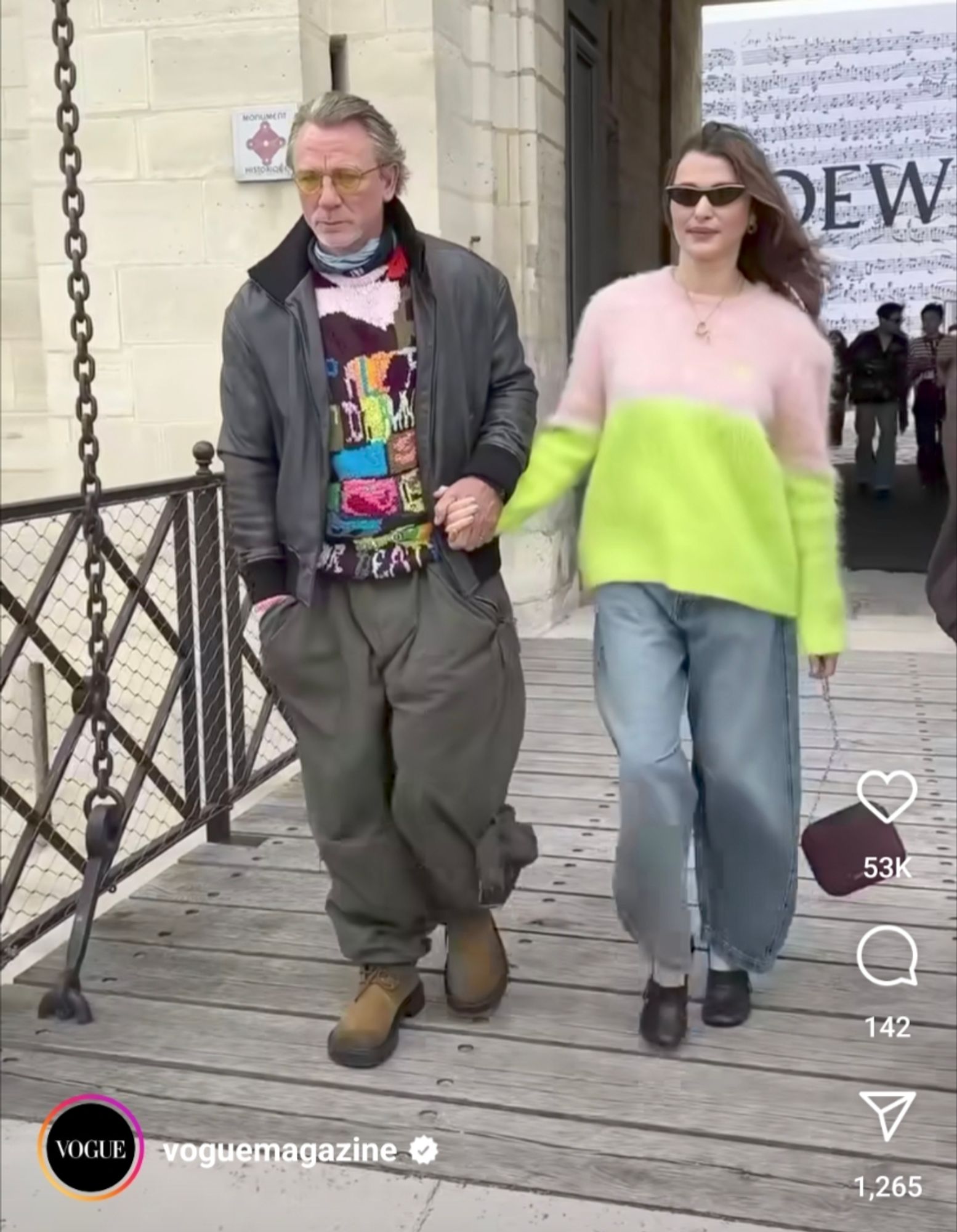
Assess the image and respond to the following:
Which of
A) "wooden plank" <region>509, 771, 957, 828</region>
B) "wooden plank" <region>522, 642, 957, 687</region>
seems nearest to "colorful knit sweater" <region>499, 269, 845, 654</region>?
"wooden plank" <region>509, 771, 957, 828</region>

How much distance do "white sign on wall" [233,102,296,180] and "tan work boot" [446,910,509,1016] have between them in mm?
2883

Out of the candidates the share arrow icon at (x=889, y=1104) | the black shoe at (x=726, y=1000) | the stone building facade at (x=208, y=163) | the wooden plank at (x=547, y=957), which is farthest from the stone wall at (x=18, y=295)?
the share arrow icon at (x=889, y=1104)

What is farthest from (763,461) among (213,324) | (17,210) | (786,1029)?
(17,210)

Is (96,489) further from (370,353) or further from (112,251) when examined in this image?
(112,251)

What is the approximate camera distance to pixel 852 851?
2.23 metres

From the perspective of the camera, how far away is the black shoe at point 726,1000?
242 cm

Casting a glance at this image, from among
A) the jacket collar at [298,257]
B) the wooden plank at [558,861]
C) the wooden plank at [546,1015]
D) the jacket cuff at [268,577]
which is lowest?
the wooden plank at [558,861]

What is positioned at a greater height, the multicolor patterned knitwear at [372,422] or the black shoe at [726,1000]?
the multicolor patterned knitwear at [372,422]

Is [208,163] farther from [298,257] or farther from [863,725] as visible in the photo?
[863,725]

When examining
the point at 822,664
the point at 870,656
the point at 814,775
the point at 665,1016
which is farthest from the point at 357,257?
the point at 870,656

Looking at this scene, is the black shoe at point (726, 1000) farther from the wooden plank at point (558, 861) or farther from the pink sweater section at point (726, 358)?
the pink sweater section at point (726, 358)

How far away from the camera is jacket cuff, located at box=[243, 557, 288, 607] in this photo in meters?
2.19

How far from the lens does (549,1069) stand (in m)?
2.30

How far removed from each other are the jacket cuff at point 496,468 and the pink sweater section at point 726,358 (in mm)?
185
